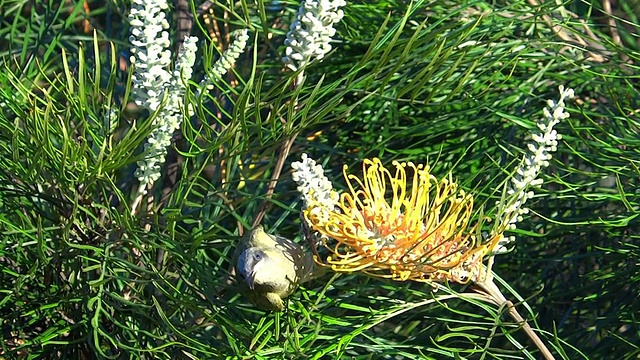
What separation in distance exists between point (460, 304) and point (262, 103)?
0.31m

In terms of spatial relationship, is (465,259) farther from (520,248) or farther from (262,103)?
(520,248)

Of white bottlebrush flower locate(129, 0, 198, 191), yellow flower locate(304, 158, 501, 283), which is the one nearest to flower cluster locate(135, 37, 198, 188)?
white bottlebrush flower locate(129, 0, 198, 191)

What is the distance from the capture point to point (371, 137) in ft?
2.44

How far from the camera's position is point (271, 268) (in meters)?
0.47

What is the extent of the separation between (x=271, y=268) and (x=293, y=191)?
0.08m

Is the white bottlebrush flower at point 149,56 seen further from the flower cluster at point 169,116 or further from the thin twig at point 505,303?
the thin twig at point 505,303

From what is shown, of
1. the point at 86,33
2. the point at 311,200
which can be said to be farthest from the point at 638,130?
the point at 86,33

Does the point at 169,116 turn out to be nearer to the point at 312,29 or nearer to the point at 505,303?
the point at 312,29

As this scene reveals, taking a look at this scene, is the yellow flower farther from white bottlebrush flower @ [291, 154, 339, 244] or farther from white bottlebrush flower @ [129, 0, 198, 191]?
white bottlebrush flower @ [129, 0, 198, 191]

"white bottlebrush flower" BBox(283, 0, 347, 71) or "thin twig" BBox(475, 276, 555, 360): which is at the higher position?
"white bottlebrush flower" BBox(283, 0, 347, 71)

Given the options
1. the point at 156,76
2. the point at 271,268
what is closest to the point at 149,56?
the point at 156,76

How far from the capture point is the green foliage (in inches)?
19.9

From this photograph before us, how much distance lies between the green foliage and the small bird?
0.07 feet

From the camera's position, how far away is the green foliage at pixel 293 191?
1.66ft
